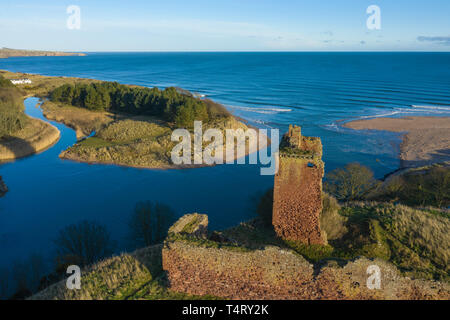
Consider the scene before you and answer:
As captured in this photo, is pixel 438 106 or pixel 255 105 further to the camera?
pixel 255 105

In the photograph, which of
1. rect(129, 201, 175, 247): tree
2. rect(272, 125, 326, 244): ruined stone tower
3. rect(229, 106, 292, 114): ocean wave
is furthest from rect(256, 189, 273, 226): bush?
rect(229, 106, 292, 114): ocean wave

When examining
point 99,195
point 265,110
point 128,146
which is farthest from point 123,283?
point 265,110

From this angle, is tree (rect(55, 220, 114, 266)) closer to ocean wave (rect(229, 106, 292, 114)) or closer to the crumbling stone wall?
the crumbling stone wall

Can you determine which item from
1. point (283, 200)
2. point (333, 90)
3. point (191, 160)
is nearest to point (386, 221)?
point (283, 200)

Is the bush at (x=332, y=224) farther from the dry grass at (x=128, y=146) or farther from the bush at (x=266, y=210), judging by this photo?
the dry grass at (x=128, y=146)

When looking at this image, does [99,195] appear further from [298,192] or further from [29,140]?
[298,192]
